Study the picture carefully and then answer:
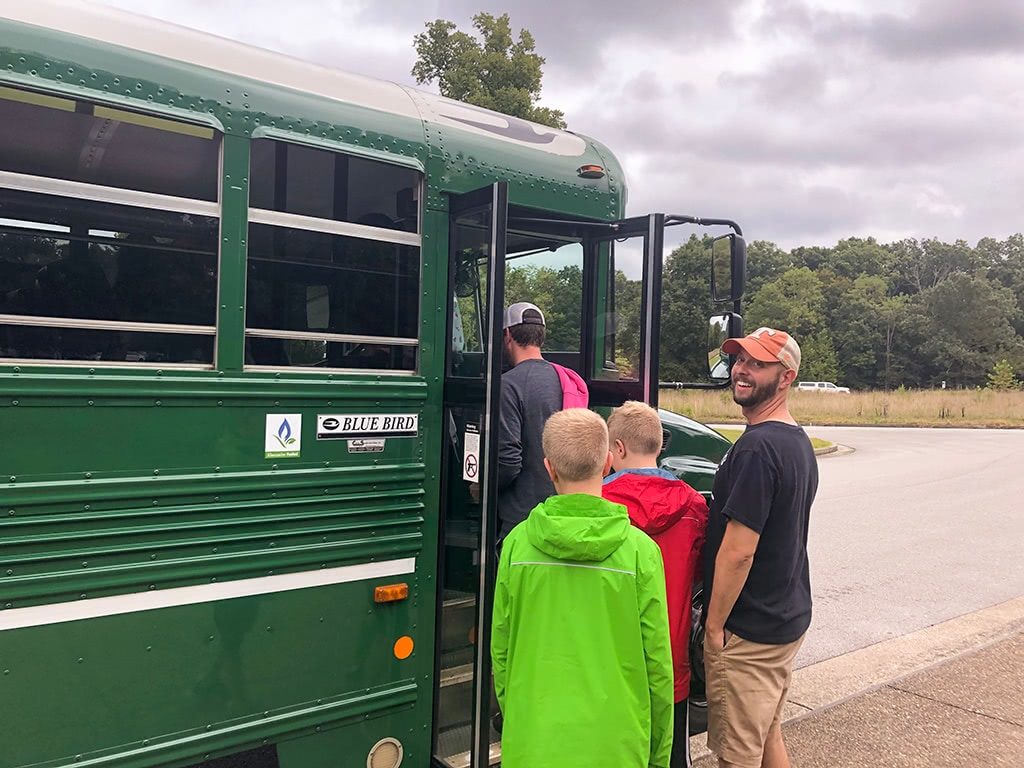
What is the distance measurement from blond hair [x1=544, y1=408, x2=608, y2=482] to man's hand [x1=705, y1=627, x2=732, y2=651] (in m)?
0.94

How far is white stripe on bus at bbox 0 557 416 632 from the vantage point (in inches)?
92.8

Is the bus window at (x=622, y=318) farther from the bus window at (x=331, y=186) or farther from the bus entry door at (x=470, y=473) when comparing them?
the bus window at (x=331, y=186)

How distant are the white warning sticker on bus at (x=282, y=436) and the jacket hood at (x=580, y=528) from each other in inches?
36.9

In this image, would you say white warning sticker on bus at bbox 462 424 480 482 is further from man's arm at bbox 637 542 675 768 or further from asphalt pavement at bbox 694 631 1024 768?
asphalt pavement at bbox 694 631 1024 768

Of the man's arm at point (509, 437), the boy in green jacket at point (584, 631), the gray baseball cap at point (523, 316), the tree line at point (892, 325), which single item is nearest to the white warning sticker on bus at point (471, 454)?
the man's arm at point (509, 437)

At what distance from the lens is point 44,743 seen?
2.39 m

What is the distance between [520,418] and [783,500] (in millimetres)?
1097

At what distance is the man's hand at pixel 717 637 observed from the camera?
116 inches

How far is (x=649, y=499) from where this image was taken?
2.82m

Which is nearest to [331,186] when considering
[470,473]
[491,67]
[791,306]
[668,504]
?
[470,473]

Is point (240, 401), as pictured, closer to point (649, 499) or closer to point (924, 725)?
point (649, 499)

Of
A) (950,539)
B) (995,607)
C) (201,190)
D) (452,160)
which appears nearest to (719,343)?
(452,160)

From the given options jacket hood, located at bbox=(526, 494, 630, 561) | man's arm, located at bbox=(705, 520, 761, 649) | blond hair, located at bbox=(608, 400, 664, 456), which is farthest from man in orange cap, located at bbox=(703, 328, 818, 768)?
jacket hood, located at bbox=(526, 494, 630, 561)

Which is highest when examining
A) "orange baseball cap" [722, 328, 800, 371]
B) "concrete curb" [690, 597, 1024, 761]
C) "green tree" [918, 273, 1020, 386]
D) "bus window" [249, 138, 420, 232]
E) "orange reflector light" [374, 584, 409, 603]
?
"green tree" [918, 273, 1020, 386]
